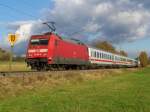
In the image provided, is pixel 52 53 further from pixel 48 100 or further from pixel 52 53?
pixel 48 100

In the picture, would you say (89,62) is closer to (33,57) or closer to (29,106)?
(33,57)

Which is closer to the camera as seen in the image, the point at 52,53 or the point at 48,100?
the point at 48,100

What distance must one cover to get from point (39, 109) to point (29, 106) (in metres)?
0.80

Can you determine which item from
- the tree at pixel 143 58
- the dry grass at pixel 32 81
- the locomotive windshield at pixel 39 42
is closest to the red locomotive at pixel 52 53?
the locomotive windshield at pixel 39 42

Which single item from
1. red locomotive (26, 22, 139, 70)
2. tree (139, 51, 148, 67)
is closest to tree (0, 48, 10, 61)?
red locomotive (26, 22, 139, 70)

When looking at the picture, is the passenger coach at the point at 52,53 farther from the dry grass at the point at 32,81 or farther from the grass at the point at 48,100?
the grass at the point at 48,100

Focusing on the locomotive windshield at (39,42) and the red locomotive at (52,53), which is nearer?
the red locomotive at (52,53)

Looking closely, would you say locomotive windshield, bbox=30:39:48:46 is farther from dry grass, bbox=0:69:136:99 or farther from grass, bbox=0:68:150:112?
grass, bbox=0:68:150:112

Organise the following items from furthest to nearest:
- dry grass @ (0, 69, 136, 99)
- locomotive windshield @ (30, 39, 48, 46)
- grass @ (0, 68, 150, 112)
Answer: locomotive windshield @ (30, 39, 48, 46) → dry grass @ (0, 69, 136, 99) → grass @ (0, 68, 150, 112)

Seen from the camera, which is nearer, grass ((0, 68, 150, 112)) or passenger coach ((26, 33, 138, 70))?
grass ((0, 68, 150, 112))

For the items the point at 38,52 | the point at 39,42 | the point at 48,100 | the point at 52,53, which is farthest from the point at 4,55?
the point at 48,100

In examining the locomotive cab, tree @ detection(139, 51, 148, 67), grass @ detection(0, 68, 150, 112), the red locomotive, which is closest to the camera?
grass @ detection(0, 68, 150, 112)

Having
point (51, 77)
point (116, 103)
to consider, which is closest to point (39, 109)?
point (116, 103)

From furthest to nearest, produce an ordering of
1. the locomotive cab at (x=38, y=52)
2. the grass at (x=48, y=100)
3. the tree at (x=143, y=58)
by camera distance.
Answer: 1. the tree at (x=143, y=58)
2. the locomotive cab at (x=38, y=52)
3. the grass at (x=48, y=100)
